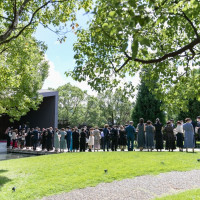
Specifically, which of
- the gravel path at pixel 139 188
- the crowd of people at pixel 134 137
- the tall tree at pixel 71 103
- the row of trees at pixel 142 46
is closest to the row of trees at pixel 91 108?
the tall tree at pixel 71 103

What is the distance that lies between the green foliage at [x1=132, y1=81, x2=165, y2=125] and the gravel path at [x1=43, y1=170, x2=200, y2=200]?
26.0 meters

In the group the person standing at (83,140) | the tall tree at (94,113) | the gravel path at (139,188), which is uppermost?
the tall tree at (94,113)

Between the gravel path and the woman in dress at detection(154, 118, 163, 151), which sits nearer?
the gravel path

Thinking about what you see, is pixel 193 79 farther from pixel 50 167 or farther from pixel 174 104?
pixel 50 167

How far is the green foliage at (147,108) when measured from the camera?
3359cm

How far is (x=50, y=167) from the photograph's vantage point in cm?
1016

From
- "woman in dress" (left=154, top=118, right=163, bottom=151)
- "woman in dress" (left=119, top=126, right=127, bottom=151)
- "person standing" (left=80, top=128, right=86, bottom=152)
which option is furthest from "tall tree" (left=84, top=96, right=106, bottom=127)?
Answer: "woman in dress" (left=154, top=118, right=163, bottom=151)

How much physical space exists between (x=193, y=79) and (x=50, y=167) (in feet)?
21.3

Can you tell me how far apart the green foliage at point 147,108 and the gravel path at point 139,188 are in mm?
26037

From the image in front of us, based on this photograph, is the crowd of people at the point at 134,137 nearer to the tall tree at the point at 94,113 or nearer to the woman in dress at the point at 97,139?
the woman in dress at the point at 97,139

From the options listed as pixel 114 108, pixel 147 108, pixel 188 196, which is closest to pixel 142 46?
pixel 188 196

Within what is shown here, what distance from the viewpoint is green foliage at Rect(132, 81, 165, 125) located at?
33.6 metres

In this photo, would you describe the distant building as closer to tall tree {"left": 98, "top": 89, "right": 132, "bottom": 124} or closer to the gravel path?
the gravel path

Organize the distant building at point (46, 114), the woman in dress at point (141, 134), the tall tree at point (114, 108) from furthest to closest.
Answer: the tall tree at point (114, 108) → the distant building at point (46, 114) → the woman in dress at point (141, 134)
